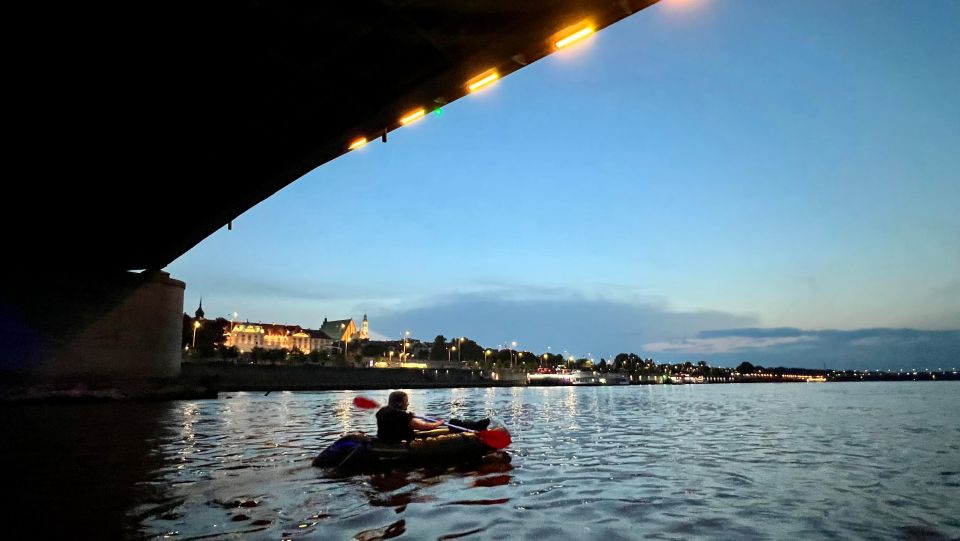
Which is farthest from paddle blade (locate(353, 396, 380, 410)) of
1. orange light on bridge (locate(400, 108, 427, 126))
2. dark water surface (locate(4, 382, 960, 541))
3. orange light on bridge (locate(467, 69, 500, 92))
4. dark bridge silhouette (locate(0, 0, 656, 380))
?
orange light on bridge (locate(467, 69, 500, 92))

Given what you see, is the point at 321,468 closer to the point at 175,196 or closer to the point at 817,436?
the point at 175,196

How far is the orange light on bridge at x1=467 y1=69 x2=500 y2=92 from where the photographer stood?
11.9 metres

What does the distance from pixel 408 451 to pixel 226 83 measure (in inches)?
348

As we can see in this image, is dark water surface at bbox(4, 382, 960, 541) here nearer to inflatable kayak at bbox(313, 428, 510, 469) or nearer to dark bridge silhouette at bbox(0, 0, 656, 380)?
inflatable kayak at bbox(313, 428, 510, 469)

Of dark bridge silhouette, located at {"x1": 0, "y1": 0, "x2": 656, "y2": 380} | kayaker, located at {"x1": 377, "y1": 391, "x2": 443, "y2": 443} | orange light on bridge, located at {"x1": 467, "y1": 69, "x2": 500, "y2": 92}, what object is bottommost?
kayaker, located at {"x1": 377, "y1": 391, "x2": 443, "y2": 443}

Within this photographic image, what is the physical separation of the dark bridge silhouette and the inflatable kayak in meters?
7.35

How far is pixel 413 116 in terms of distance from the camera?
1409 centimetres

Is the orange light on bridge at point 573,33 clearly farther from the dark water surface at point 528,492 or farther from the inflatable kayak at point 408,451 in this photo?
the inflatable kayak at point 408,451

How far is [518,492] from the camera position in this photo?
11141mm

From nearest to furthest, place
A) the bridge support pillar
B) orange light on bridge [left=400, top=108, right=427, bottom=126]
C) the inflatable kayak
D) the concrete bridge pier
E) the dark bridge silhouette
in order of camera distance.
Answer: the dark bridge silhouette < the inflatable kayak < orange light on bridge [left=400, top=108, right=427, bottom=126] < the concrete bridge pier < the bridge support pillar

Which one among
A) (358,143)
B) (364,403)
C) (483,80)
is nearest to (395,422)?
(364,403)

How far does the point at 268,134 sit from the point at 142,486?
8718mm

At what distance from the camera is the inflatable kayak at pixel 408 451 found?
43.4ft

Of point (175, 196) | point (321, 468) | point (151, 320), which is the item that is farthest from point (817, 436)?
point (151, 320)
